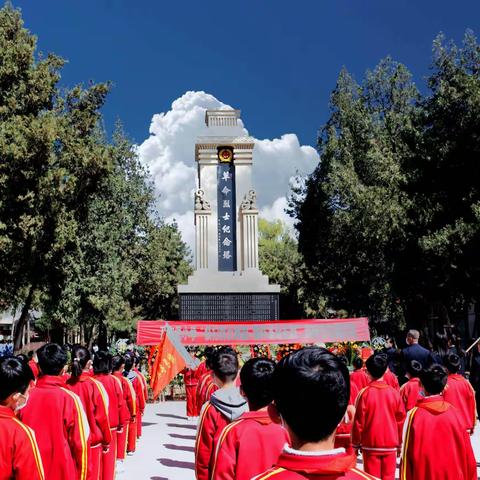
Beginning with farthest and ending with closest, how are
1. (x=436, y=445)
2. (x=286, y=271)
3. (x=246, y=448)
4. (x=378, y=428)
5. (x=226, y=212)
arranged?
(x=286, y=271) < (x=226, y=212) < (x=378, y=428) < (x=436, y=445) < (x=246, y=448)

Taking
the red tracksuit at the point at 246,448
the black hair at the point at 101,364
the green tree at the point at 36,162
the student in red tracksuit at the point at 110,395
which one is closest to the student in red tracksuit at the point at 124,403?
the student in red tracksuit at the point at 110,395

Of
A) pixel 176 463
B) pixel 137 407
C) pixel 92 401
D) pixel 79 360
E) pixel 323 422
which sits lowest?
pixel 176 463

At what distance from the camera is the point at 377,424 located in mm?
7137

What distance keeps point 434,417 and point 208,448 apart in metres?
1.70

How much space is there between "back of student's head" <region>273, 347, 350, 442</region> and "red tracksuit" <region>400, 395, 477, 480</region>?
2989mm

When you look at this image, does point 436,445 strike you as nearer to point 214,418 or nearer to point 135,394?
point 214,418

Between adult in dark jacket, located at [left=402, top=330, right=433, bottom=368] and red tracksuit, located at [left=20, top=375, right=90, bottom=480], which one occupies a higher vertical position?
adult in dark jacket, located at [left=402, top=330, right=433, bottom=368]

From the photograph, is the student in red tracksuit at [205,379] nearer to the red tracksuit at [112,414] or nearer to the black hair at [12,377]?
the red tracksuit at [112,414]

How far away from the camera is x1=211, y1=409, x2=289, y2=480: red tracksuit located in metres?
3.51

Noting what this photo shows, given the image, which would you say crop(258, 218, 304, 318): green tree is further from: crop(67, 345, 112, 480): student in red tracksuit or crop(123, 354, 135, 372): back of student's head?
crop(67, 345, 112, 480): student in red tracksuit

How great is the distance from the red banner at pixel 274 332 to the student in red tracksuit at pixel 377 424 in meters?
8.24

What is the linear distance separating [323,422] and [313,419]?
0.11ft

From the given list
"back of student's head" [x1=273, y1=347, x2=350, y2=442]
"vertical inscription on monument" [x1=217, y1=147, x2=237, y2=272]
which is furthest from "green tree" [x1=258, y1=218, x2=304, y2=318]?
"back of student's head" [x1=273, y1=347, x2=350, y2=442]

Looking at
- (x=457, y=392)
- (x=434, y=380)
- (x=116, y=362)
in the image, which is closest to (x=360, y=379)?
(x=457, y=392)
